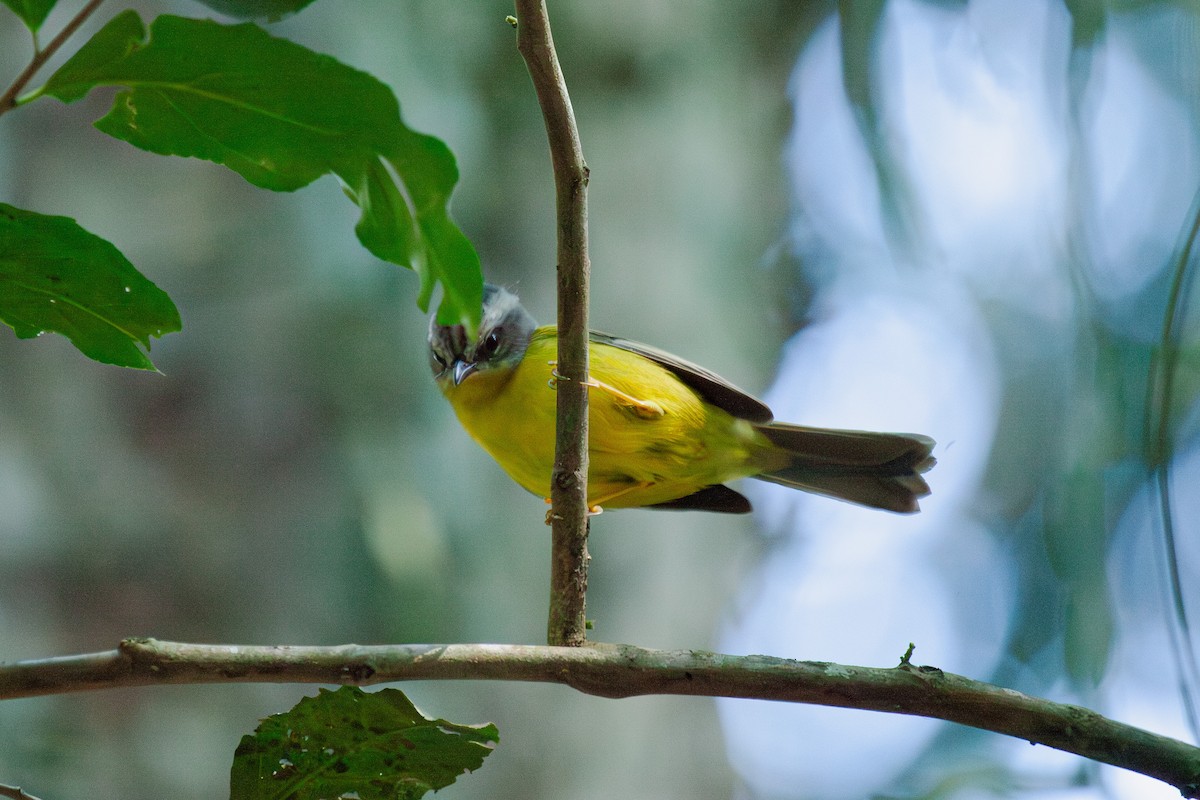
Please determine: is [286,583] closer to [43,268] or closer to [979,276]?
[43,268]

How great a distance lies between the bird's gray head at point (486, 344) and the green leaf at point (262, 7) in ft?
7.73

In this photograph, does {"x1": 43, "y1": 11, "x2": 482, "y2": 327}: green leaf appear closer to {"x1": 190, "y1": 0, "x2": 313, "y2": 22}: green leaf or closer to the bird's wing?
{"x1": 190, "y1": 0, "x2": 313, "y2": 22}: green leaf

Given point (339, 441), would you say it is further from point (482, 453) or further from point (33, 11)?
point (33, 11)

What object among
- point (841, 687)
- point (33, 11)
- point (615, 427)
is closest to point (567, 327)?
point (841, 687)

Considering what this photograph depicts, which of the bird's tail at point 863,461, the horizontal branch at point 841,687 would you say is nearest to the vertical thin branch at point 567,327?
the horizontal branch at point 841,687

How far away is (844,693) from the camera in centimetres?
160

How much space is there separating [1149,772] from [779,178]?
7254 millimetres

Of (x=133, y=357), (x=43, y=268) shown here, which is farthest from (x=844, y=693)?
→ (x=43, y=268)

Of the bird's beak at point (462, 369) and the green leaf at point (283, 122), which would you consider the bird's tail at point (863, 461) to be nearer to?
the bird's beak at point (462, 369)

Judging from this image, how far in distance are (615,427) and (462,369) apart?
0.64 m

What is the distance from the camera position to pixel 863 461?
3801 mm

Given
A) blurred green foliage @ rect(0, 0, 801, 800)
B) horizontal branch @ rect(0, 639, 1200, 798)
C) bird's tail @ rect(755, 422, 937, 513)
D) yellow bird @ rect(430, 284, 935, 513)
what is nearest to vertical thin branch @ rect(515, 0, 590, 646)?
horizontal branch @ rect(0, 639, 1200, 798)

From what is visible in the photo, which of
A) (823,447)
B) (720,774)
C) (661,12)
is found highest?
(661,12)

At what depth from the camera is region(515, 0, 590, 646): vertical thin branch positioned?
1.59 meters
